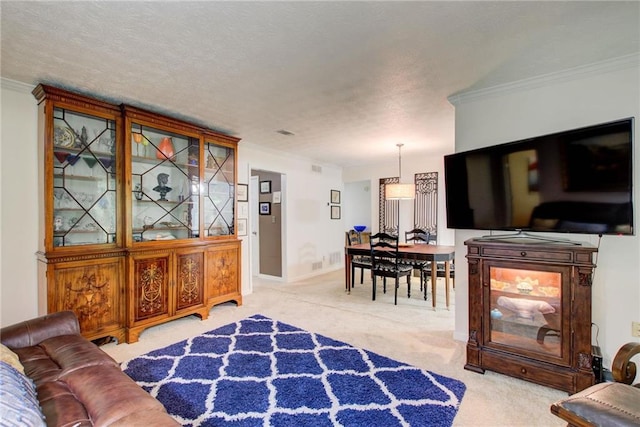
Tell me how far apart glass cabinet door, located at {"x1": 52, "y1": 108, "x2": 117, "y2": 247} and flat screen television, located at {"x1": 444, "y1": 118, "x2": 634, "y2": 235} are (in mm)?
3288

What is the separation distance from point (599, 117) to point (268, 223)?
4.91 metres

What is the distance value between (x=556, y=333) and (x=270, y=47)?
9.22 feet

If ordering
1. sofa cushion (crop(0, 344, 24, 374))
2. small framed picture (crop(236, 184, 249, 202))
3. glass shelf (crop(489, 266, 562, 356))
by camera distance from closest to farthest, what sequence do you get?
sofa cushion (crop(0, 344, 24, 374)), glass shelf (crop(489, 266, 562, 356)), small framed picture (crop(236, 184, 249, 202))

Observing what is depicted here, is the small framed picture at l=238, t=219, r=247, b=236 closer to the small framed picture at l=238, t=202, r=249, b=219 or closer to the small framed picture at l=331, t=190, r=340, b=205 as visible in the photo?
the small framed picture at l=238, t=202, r=249, b=219

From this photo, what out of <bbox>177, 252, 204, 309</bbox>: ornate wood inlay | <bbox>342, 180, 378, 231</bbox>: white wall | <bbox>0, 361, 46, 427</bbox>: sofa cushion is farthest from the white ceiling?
<bbox>342, 180, 378, 231</bbox>: white wall

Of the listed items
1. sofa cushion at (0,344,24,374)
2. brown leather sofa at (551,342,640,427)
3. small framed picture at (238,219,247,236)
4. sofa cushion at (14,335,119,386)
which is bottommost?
brown leather sofa at (551,342,640,427)

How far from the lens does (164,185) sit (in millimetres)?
3576

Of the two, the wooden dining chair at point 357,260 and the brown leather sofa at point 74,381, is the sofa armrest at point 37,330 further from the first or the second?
the wooden dining chair at point 357,260

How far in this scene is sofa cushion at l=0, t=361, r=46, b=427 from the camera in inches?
37.2

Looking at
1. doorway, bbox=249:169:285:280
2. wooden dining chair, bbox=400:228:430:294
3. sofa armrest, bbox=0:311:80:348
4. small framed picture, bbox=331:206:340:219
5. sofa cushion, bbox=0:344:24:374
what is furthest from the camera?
small framed picture, bbox=331:206:340:219

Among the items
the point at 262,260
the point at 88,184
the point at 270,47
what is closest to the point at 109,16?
the point at 270,47

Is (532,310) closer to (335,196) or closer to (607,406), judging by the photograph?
(607,406)

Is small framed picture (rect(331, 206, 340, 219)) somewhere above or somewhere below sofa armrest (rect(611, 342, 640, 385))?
above

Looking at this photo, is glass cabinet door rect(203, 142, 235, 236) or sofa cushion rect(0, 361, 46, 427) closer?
sofa cushion rect(0, 361, 46, 427)
